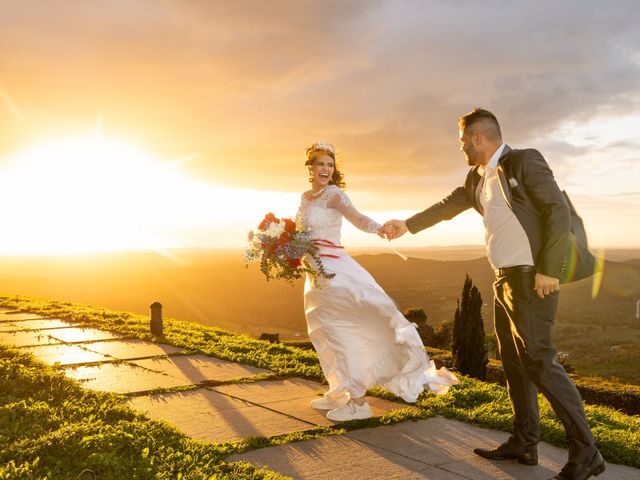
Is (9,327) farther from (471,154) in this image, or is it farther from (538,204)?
(538,204)

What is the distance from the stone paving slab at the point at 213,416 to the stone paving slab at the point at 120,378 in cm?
48

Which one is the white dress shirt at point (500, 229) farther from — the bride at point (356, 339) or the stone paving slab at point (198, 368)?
the stone paving slab at point (198, 368)

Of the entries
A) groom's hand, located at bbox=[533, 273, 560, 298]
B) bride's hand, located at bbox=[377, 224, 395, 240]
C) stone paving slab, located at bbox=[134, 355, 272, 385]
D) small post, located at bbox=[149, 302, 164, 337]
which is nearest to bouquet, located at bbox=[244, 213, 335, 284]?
bride's hand, located at bbox=[377, 224, 395, 240]

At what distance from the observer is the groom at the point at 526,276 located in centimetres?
422

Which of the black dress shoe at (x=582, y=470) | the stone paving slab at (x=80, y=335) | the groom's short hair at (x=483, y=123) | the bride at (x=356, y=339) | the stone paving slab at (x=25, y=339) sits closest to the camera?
the black dress shoe at (x=582, y=470)

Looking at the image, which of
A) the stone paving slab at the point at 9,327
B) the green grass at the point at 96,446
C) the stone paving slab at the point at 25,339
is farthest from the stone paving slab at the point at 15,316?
the green grass at the point at 96,446

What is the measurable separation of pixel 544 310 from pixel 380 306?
1900 millimetres

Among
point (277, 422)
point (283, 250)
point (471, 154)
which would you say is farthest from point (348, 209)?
point (277, 422)

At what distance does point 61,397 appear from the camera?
6.24 m

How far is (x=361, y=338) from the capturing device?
19.9 ft

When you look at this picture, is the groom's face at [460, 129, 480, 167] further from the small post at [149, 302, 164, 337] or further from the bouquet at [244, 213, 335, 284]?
the small post at [149, 302, 164, 337]

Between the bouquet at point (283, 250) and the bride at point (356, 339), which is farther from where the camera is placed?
the bouquet at point (283, 250)

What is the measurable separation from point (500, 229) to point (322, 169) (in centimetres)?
230

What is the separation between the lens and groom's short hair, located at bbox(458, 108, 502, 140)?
15.6ft
